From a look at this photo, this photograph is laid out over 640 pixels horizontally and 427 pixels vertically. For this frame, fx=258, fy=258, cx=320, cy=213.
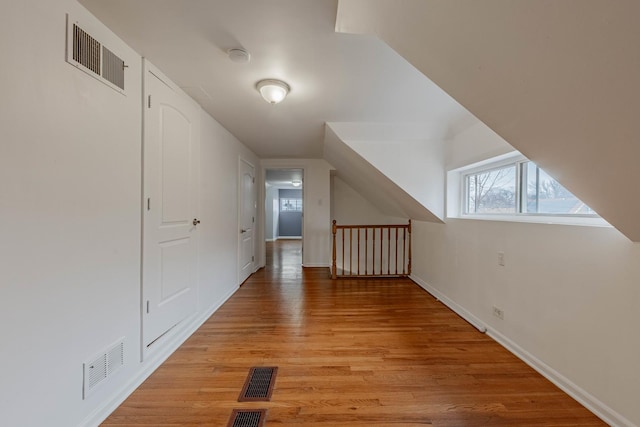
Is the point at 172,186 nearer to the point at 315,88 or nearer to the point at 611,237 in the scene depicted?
the point at 315,88

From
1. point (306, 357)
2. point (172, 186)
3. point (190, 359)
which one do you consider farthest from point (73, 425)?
point (172, 186)

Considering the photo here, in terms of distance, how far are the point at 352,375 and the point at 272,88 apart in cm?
225

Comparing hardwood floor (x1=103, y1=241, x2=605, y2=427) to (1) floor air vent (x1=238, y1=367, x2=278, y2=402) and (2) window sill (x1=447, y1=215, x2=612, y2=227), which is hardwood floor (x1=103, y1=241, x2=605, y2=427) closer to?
(1) floor air vent (x1=238, y1=367, x2=278, y2=402)

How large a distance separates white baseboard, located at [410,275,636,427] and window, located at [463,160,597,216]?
1091 millimetres

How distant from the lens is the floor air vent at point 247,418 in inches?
55.9

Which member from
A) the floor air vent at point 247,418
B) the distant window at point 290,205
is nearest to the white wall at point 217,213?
the floor air vent at point 247,418

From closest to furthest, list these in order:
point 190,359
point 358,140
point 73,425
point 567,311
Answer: point 73,425
point 567,311
point 190,359
point 358,140

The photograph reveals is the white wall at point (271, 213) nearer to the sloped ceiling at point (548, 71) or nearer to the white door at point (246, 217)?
the white door at point (246, 217)

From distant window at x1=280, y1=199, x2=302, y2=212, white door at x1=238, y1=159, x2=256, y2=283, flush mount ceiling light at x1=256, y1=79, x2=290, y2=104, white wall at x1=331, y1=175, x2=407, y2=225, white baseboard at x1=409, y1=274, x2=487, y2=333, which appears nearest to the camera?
flush mount ceiling light at x1=256, y1=79, x2=290, y2=104

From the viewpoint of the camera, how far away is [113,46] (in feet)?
5.06

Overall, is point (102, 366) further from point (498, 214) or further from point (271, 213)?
point (271, 213)

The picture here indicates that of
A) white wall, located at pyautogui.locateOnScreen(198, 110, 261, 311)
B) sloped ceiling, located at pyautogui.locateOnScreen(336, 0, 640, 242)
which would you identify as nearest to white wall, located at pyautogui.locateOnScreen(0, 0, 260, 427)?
white wall, located at pyautogui.locateOnScreen(198, 110, 261, 311)

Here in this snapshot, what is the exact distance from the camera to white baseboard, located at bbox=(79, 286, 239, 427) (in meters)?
1.42

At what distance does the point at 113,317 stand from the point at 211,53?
1774mm
